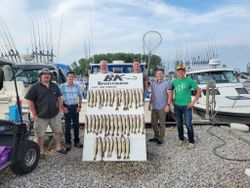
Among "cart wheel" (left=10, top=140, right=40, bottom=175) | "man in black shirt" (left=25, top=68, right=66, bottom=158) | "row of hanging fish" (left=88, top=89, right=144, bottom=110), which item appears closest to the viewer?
"cart wheel" (left=10, top=140, right=40, bottom=175)

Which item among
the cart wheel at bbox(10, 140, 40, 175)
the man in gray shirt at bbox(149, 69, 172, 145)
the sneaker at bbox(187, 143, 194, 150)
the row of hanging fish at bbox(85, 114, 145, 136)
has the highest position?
the man in gray shirt at bbox(149, 69, 172, 145)

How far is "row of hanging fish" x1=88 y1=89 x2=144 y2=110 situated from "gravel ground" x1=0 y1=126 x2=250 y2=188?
1.17m

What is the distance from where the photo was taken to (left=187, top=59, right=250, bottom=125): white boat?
9.85m

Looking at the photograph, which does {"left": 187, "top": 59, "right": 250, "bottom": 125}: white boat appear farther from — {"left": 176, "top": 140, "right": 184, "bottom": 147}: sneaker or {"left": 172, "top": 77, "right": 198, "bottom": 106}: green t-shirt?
{"left": 172, "top": 77, "right": 198, "bottom": 106}: green t-shirt

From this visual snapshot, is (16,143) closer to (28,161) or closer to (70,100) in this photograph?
(28,161)

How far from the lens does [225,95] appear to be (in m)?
11.1

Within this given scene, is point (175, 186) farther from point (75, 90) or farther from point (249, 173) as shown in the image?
point (75, 90)

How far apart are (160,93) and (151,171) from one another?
206 centimetres

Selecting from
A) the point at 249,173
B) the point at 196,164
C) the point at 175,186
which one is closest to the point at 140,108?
the point at 196,164

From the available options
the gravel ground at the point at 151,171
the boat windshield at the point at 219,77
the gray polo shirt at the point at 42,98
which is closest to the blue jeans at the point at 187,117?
the gravel ground at the point at 151,171

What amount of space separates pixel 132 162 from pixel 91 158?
0.84 meters

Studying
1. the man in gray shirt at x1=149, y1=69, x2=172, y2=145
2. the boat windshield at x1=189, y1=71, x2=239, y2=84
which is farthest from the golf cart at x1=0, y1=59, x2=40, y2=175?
the boat windshield at x1=189, y1=71, x2=239, y2=84

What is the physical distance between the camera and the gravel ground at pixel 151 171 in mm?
4785

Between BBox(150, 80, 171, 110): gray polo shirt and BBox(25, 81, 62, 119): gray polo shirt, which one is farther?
BBox(150, 80, 171, 110): gray polo shirt
